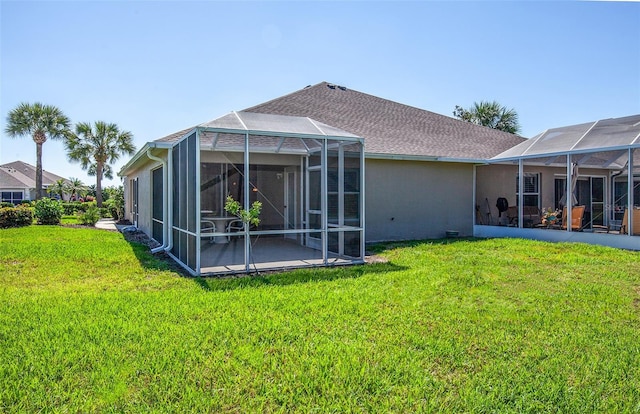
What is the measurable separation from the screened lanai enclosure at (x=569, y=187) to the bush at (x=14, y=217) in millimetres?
16921

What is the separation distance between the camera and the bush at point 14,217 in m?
15.9

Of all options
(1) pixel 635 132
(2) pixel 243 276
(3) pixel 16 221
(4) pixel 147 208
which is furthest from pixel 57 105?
(1) pixel 635 132

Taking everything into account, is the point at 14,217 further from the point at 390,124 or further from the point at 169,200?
the point at 390,124

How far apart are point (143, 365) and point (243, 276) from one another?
3.72m

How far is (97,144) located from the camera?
90.7 feet

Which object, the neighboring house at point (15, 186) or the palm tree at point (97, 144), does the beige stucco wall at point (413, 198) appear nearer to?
the palm tree at point (97, 144)

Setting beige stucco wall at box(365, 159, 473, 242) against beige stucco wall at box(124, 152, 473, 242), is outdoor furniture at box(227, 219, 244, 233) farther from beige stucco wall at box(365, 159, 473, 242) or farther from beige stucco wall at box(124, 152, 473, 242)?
beige stucco wall at box(365, 159, 473, 242)

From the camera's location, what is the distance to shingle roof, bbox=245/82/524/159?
13.5 m

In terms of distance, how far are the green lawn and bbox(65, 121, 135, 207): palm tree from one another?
22.6 m

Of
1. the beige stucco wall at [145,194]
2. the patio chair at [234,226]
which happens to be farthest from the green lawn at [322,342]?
the beige stucco wall at [145,194]

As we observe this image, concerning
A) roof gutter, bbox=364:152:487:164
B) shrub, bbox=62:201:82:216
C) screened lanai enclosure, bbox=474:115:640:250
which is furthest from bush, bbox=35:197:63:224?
screened lanai enclosure, bbox=474:115:640:250

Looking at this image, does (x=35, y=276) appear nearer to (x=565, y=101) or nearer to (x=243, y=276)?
(x=243, y=276)

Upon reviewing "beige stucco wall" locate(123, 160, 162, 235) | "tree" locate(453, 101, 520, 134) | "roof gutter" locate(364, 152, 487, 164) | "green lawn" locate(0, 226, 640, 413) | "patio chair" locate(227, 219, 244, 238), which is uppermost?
"tree" locate(453, 101, 520, 134)

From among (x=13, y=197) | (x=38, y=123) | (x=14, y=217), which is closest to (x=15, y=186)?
(x=13, y=197)
